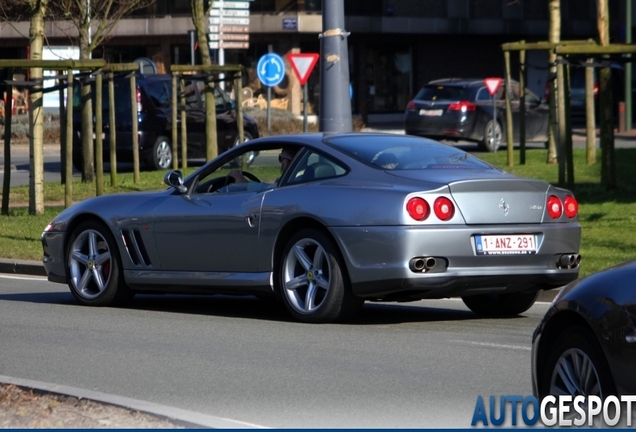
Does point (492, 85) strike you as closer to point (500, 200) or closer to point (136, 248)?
point (136, 248)

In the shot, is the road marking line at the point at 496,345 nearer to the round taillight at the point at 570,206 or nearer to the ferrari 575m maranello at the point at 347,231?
the ferrari 575m maranello at the point at 347,231

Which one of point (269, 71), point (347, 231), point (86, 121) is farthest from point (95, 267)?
point (269, 71)

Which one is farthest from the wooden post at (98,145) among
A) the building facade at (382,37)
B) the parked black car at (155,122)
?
the building facade at (382,37)

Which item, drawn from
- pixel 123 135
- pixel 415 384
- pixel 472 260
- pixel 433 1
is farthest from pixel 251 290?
pixel 433 1

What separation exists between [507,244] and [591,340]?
376cm

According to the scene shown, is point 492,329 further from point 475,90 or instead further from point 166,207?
point 475,90

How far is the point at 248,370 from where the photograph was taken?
298 inches

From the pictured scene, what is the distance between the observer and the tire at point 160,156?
26.0 metres

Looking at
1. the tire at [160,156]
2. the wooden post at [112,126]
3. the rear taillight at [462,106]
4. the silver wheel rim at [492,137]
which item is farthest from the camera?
the rear taillight at [462,106]

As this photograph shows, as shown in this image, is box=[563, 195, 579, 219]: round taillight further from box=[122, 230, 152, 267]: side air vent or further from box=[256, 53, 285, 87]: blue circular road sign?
box=[256, 53, 285, 87]: blue circular road sign

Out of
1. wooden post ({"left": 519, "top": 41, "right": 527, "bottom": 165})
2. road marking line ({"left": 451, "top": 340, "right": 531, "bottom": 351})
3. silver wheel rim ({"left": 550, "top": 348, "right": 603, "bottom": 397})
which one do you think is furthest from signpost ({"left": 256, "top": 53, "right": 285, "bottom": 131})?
silver wheel rim ({"left": 550, "top": 348, "right": 603, "bottom": 397})

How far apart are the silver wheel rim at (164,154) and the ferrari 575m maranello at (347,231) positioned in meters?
15.5

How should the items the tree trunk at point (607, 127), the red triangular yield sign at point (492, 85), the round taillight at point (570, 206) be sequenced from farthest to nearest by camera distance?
the red triangular yield sign at point (492, 85), the tree trunk at point (607, 127), the round taillight at point (570, 206)

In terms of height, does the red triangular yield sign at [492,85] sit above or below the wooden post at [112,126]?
above
